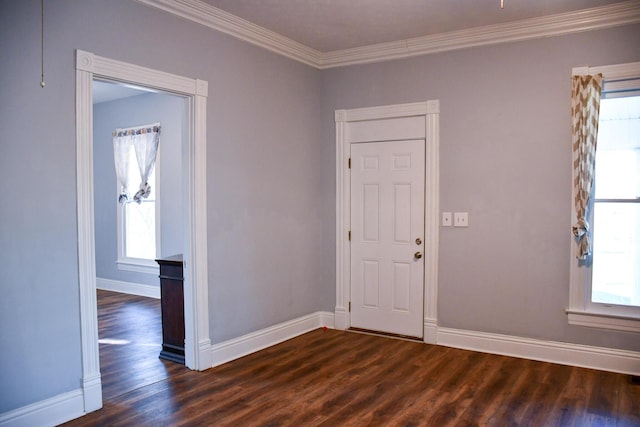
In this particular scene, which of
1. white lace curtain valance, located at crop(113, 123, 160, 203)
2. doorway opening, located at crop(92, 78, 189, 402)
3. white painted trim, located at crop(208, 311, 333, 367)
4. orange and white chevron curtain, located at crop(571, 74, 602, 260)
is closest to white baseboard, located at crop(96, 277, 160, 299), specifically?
doorway opening, located at crop(92, 78, 189, 402)

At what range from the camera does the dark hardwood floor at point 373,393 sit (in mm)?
3154

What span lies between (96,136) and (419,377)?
20.8 feet

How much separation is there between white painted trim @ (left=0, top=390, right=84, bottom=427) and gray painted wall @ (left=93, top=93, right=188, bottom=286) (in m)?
3.66

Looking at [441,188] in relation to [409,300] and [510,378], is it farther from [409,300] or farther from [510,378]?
[510,378]

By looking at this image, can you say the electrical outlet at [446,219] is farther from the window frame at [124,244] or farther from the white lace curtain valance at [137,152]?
the white lace curtain valance at [137,152]

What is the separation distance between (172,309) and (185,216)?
2.99ft

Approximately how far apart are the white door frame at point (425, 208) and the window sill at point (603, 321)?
120 centimetres

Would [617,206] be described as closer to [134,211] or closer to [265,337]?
[265,337]

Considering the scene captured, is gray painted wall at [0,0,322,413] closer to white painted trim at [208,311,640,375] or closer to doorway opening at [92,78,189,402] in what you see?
white painted trim at [208,311,640,375]

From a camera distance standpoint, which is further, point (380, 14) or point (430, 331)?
point (430, 331)

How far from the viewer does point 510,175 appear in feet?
14.4

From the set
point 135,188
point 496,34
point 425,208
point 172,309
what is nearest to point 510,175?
point 425,208

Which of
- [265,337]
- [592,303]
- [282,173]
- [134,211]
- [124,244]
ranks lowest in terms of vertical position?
[265,337]

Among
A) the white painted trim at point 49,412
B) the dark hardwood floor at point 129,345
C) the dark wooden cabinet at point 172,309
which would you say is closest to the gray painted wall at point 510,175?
the dark wooden cabinet at point 172,309
